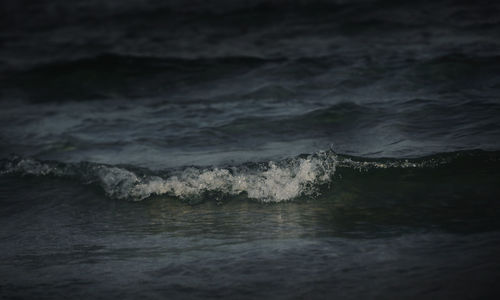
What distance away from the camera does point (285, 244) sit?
169 inches

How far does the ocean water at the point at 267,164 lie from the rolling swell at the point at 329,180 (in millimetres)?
22

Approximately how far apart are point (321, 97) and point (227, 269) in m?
5.55

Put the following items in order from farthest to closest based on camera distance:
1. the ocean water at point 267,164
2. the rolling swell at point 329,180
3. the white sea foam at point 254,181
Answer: the white sea foam at point 254,181 → the rolling swell at point 329,180 → the ocean water at point 267,164

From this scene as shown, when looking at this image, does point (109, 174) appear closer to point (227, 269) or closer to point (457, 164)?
point (227, 269)

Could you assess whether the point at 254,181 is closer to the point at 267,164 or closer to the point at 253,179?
the point at 253,179

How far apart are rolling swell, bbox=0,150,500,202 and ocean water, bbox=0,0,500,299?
22 mm

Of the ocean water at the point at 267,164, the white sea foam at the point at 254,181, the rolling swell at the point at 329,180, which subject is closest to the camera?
the ocean water at the point at 267,164

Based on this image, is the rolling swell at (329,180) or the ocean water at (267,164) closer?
the ocean water at (267,164)

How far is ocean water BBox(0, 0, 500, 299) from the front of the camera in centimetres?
387

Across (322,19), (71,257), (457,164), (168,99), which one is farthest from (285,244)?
(322,19)

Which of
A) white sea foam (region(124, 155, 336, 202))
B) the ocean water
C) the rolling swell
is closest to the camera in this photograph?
the ocean water

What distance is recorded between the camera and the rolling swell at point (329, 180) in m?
5.38

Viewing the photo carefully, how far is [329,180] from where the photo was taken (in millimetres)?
5762

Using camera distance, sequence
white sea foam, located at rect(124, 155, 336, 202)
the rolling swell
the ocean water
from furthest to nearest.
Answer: white sea foam, located at rect(124, 155, 336, 202) → the rolling swell → the ocean water
